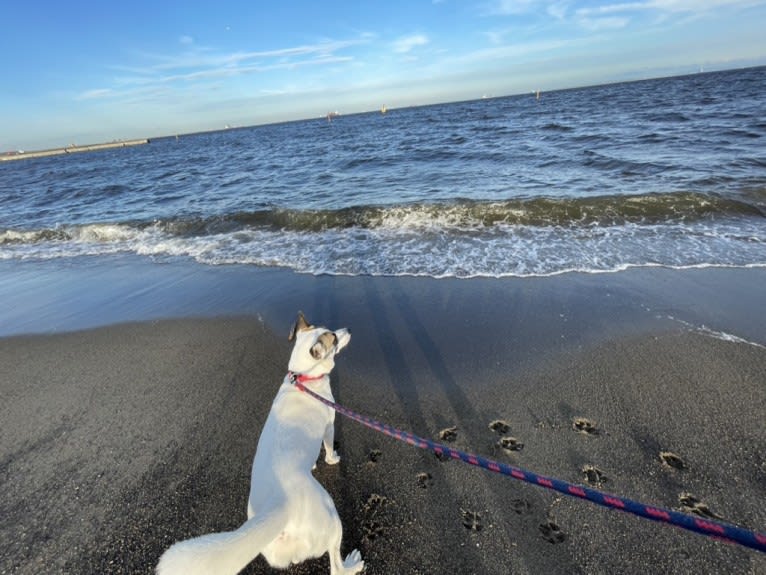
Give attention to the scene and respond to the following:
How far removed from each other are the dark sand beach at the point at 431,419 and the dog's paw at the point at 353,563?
0.26ft

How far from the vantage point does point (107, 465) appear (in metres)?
2.97

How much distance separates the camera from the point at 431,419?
3.24 metres

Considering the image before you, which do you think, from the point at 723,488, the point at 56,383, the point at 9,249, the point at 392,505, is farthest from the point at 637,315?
the point at 9,249

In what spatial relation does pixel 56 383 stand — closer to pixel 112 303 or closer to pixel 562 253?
pixel 112 303

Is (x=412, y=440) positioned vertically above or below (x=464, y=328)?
above

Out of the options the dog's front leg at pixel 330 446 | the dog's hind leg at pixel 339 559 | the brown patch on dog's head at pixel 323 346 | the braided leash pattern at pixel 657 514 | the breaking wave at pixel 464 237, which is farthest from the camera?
the breaking wave at pixel 464 237

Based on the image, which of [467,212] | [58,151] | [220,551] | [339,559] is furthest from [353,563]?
[58,151]

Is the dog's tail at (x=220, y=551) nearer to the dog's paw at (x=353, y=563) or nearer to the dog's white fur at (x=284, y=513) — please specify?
the dog's white fur at (x=284, y=513)

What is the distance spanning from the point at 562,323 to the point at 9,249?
1351cm

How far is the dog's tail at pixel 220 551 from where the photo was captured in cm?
147

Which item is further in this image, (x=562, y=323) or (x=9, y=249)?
(x=9, y=249)

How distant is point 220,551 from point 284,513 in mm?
341

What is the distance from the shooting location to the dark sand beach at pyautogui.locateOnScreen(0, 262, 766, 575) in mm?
2312

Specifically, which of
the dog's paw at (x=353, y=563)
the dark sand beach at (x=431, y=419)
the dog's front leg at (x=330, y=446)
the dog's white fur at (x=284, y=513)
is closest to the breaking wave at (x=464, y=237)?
the dark sand beach at (x=431, y=419)
